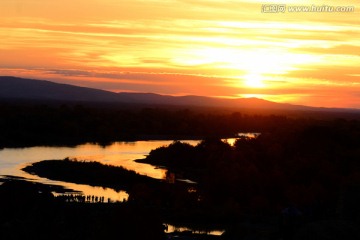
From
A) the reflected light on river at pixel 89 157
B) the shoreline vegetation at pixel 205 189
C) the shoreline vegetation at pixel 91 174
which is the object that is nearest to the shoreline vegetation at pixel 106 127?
the shoreline vegetation at pixel 205 189

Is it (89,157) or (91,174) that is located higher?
(89,157)

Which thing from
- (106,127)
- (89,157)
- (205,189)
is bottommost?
(205,189)

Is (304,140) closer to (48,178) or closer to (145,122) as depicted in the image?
(48,178)

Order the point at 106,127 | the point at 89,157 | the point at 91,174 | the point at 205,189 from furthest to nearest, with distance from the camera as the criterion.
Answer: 1. the point at 106,127
2. the point at 89,157
3. the point at 91,174
4. the point at 205,189

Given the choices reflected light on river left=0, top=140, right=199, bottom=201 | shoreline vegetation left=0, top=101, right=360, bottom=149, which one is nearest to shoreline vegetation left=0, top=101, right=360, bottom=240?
shoreline vegetation left=0, top=101, right=360, bottom=149

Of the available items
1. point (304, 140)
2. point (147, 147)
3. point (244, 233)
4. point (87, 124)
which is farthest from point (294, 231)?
point (87, 124)

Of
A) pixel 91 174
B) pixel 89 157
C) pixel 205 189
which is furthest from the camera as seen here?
pixel 89 157

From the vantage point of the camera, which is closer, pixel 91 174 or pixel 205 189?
pixel 205 189

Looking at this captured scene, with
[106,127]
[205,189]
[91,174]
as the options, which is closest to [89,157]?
[91,174]

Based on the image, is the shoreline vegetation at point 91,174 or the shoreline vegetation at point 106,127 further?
the shoreline vegetation at point 106,127

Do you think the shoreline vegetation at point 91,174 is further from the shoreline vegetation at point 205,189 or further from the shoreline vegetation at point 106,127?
the shoreline vegetation at point 106,127

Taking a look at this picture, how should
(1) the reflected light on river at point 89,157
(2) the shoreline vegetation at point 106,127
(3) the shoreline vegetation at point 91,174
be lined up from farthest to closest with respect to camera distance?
1. (2) the shoreline vegetation at point 106,127
2. (3) the shoreline vegetation at point 91,174
3. (1) the reflected light on river at point 89,157

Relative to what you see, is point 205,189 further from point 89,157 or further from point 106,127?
point 106,127

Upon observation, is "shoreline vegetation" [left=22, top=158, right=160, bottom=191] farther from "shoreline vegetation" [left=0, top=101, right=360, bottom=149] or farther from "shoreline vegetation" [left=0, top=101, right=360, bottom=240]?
"shoreline vegetation" [left=0, top=101, right=360, bottom=149]
